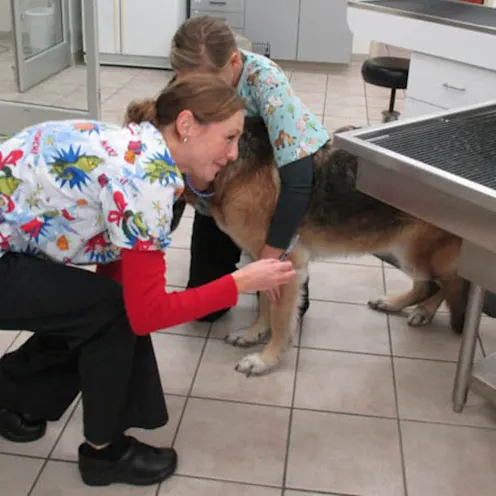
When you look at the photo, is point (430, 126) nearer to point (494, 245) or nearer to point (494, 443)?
point (494, 245)

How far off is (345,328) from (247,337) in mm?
370

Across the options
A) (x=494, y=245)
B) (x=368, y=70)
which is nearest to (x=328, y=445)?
(x=494, y=245)

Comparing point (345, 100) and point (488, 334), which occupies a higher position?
point (345, 100)

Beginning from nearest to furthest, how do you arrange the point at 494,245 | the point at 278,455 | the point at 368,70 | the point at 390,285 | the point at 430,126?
the point at 494,245
the point at 430,126
the point at 278,455
the point at 390,285
the point at 368,70

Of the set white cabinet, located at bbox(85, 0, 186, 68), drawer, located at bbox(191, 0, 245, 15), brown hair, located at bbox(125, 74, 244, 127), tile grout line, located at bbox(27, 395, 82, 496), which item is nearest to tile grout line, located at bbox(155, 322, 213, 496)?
tile grout line, located at bbox(27, 395, 82, 496)

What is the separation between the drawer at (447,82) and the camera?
296cm

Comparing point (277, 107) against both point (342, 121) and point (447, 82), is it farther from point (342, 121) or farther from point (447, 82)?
point (342, 121)

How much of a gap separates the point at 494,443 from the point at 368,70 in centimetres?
241

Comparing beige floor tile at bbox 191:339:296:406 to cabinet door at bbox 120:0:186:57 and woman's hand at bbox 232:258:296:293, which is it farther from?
cabinet door at bbox 120:0:186:57

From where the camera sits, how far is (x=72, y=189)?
4.38 ft

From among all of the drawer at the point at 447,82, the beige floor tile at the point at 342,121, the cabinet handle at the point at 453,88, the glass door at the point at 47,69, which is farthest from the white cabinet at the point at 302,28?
the cabinet handle at the point at 453,88

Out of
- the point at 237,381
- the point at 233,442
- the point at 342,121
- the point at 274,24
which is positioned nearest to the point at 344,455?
the point at 233,442

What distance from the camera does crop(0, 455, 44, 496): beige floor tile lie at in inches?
65.1

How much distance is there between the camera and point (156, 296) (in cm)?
135
